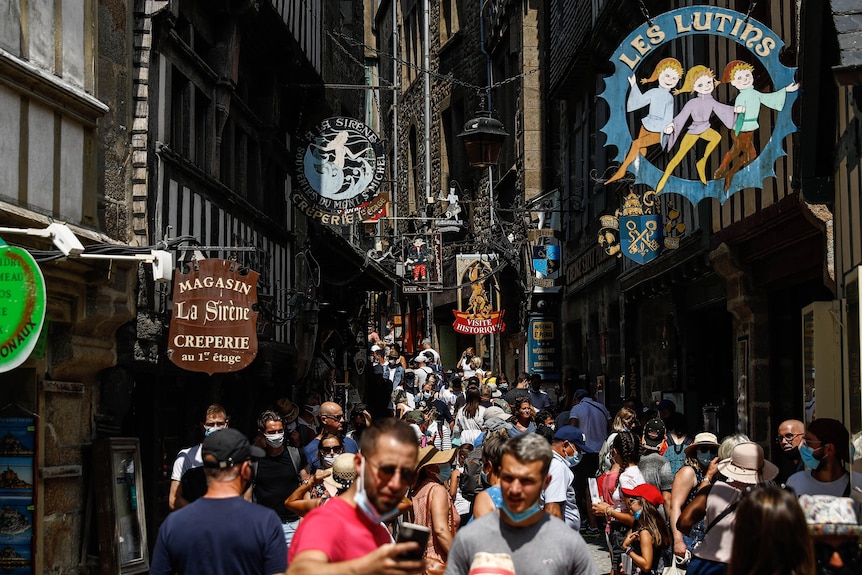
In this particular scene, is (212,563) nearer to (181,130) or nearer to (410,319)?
(181,130)

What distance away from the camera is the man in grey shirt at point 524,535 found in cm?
414

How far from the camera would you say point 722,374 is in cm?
1423

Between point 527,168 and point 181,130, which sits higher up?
point 527,168

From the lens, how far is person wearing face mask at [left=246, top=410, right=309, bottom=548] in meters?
8.19

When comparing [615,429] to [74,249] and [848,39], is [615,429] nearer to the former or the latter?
[848,39]

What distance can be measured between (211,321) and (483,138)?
713 centimetres

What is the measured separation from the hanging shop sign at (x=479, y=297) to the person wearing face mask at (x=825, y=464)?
17341mm

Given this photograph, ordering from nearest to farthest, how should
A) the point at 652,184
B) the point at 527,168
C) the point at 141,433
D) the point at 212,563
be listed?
the point at 212,563 → the point at 652,184 → the point at 141,433 → the point at 527,168

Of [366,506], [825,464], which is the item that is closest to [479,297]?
[825,464]

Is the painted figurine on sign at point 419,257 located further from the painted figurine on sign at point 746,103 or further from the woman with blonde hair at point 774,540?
the woman with blonde hair at point 774,540

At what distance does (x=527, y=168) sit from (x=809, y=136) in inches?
664

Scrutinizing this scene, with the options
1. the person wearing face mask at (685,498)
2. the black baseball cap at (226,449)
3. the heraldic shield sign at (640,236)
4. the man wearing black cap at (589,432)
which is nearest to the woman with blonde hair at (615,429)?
the person wearing face mask at (685,498)

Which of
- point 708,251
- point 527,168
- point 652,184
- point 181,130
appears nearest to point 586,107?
point 527,168

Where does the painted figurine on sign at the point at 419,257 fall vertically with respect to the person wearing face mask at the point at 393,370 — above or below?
above
